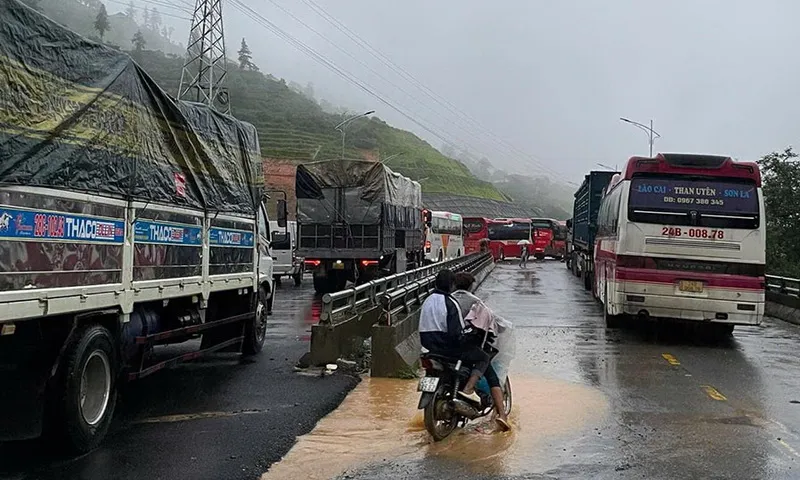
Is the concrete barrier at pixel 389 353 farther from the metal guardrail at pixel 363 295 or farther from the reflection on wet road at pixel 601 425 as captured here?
the metal guardrail at pixel 363 295

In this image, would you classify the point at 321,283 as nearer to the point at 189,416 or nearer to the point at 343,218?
the point at 343,218

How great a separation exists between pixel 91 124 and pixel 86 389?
2163mm

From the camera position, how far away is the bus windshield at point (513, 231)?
179 ft

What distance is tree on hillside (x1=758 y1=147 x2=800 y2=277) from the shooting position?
2816cm

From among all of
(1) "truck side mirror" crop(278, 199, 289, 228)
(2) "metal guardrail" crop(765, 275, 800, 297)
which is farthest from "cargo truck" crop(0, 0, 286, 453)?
(2) "metal guardrail" crop(765, 275, 800, 297)

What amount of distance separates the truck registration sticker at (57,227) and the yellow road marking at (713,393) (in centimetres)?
660

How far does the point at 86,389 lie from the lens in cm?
670

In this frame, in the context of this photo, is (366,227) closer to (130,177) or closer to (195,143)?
(195,143)

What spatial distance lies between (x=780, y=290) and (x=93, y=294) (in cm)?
1906

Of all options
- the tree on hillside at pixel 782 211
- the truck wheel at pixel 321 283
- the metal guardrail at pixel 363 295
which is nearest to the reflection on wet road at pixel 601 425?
the metal guardrail at pixel 363 295

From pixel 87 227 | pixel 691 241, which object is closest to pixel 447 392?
pixel 87 227

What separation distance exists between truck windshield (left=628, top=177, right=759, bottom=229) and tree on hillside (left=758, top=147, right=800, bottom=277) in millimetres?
15676

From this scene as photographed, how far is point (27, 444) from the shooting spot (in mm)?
6762

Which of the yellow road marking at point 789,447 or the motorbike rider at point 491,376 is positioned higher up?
the motorbike rider at point 491,376
